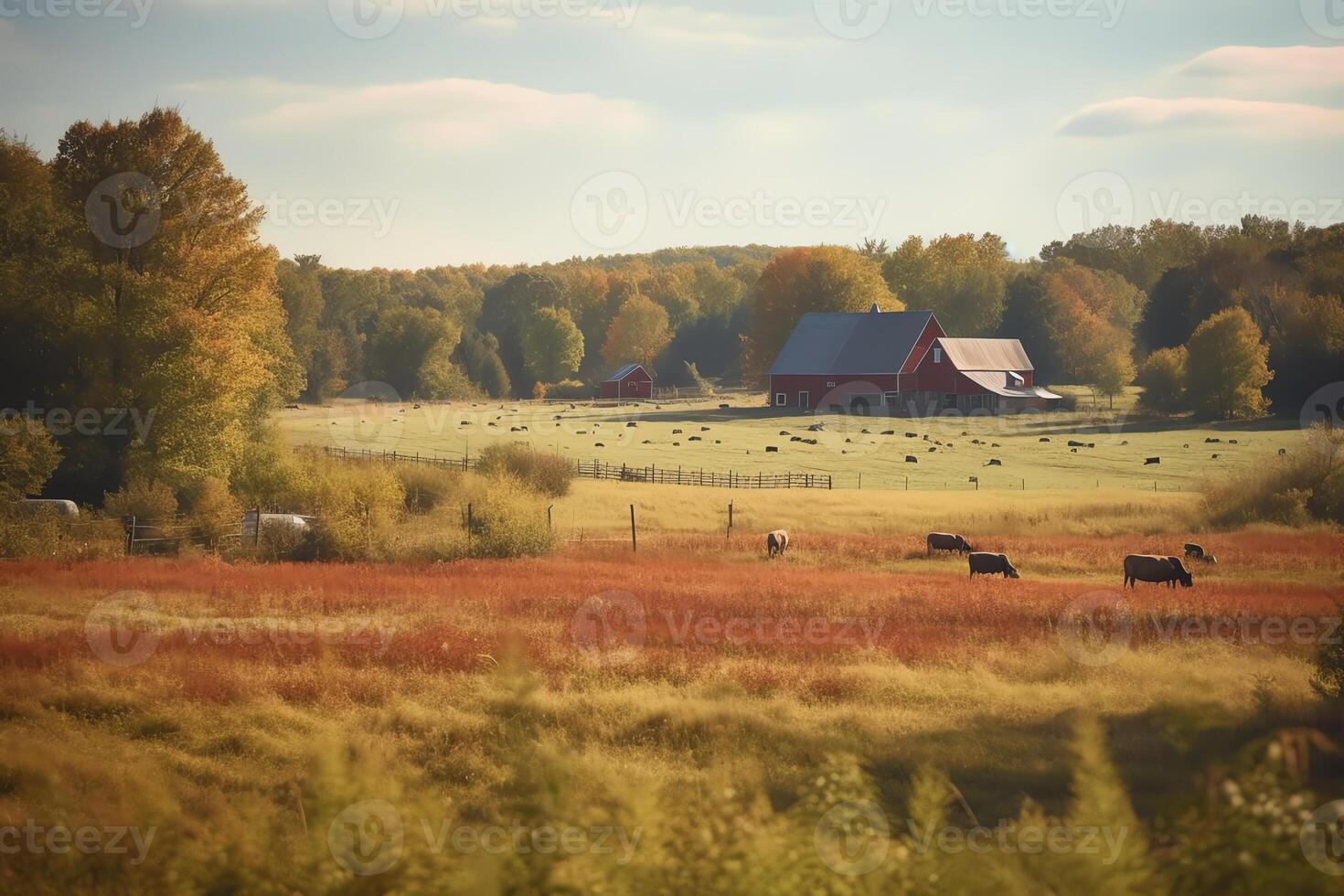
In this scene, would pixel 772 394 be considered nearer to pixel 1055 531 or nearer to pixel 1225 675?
pixel 1055 531

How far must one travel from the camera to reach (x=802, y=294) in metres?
118

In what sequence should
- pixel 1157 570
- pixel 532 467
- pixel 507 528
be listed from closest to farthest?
pixel 1157 570 → pixel 507 528 → pixel 532 467

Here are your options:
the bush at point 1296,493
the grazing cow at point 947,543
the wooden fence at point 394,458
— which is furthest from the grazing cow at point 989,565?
the wooden fence at point 394,458

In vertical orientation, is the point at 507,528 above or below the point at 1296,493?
below

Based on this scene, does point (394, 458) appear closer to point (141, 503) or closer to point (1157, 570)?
point (141, 503)

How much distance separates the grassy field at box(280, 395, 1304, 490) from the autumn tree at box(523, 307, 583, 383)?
37969mm

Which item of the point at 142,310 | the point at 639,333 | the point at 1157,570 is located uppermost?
the point at 639,333

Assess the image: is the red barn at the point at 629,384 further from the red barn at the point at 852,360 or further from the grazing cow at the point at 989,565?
the grazing cow at the point at 989,565

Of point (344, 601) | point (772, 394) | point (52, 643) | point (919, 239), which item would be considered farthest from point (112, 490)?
point (919, 239)

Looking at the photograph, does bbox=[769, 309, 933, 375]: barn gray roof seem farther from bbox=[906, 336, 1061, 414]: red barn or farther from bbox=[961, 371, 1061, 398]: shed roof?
bbox=[961, 371, 1061, 398]: shed roof

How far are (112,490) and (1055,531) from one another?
32.9 metres

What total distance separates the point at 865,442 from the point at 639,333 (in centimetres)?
7500

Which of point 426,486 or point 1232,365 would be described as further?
point 1232,365

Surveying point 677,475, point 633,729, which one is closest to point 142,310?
point 633,729
